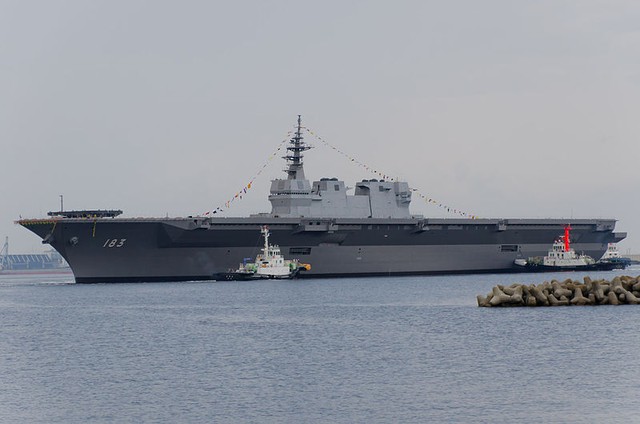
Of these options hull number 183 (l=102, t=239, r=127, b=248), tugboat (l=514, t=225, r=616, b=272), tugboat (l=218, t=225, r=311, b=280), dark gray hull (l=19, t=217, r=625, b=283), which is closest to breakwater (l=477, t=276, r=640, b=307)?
tugboat (l=218, t=225, r=311, b=280)

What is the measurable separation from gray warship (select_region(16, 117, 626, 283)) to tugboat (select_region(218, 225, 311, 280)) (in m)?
0.76

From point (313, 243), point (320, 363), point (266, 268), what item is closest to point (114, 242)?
point (266, 268)

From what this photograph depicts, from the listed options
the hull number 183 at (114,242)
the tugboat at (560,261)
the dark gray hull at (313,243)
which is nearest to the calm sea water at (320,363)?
the hull number 183 at (114,242)

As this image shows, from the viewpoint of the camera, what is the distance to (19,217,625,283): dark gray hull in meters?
50.7

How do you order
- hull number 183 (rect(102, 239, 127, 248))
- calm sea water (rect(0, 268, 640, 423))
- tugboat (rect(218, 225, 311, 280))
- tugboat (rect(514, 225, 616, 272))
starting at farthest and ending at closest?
1. tugboat (rect(514, 225, 616, 272))
2. tugboat (rect(218, 225, 311, 280))
3. hull number 183 (rect(102, 239, 127, 248))
4. calm sea water (rect(0, 268, 640, 423))

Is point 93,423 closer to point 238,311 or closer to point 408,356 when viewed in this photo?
point 408,356

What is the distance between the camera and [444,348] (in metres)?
24.5

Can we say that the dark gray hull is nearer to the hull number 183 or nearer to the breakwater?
the hull number 183

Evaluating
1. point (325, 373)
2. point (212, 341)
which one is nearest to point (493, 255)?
point (212, 341)

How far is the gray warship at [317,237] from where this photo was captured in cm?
5088

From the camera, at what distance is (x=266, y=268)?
52.5 meters

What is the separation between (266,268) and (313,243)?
3.75m

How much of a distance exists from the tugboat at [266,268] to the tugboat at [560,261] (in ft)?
48.5

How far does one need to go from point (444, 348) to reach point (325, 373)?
429 centimetres
